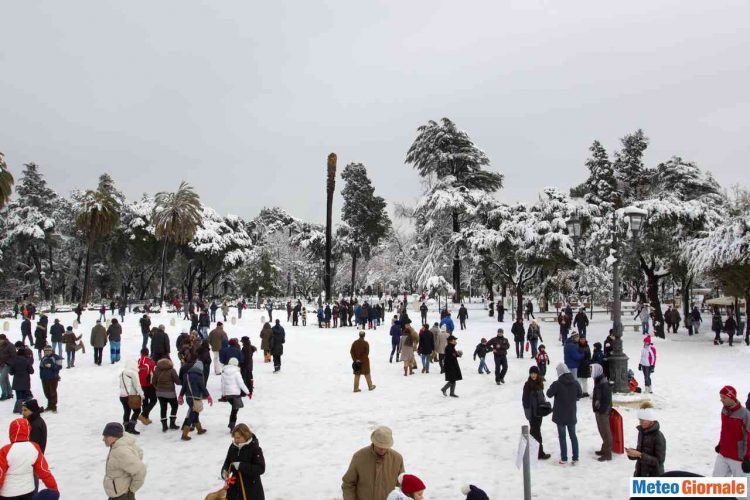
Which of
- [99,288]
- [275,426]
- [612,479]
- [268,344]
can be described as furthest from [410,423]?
[99,288]

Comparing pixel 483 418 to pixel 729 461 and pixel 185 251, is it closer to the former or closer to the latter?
pixel 729 461

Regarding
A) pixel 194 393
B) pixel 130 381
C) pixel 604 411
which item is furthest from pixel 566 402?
pixel 130 381

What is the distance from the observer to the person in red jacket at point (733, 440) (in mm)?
6008

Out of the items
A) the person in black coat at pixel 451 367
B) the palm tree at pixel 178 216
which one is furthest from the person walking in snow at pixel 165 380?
the palm tree at pixel 178 216

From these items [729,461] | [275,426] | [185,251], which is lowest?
[275,426]

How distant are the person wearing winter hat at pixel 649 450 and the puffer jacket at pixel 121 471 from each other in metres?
4.93

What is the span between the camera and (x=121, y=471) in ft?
17.9

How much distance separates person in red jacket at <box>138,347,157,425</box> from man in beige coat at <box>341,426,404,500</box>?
7428 millimetres

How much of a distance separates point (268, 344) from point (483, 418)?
9667 millimetres

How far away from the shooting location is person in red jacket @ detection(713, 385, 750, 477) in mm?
6008

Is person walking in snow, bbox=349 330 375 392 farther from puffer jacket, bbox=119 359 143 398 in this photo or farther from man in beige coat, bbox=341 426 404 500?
man in beige coat, bbox=341 426 404 500

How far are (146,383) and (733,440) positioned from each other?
32.0ft

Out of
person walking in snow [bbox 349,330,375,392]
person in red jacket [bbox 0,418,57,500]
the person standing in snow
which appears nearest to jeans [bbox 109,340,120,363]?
the person standing in snow

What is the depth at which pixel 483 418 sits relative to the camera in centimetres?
1156
